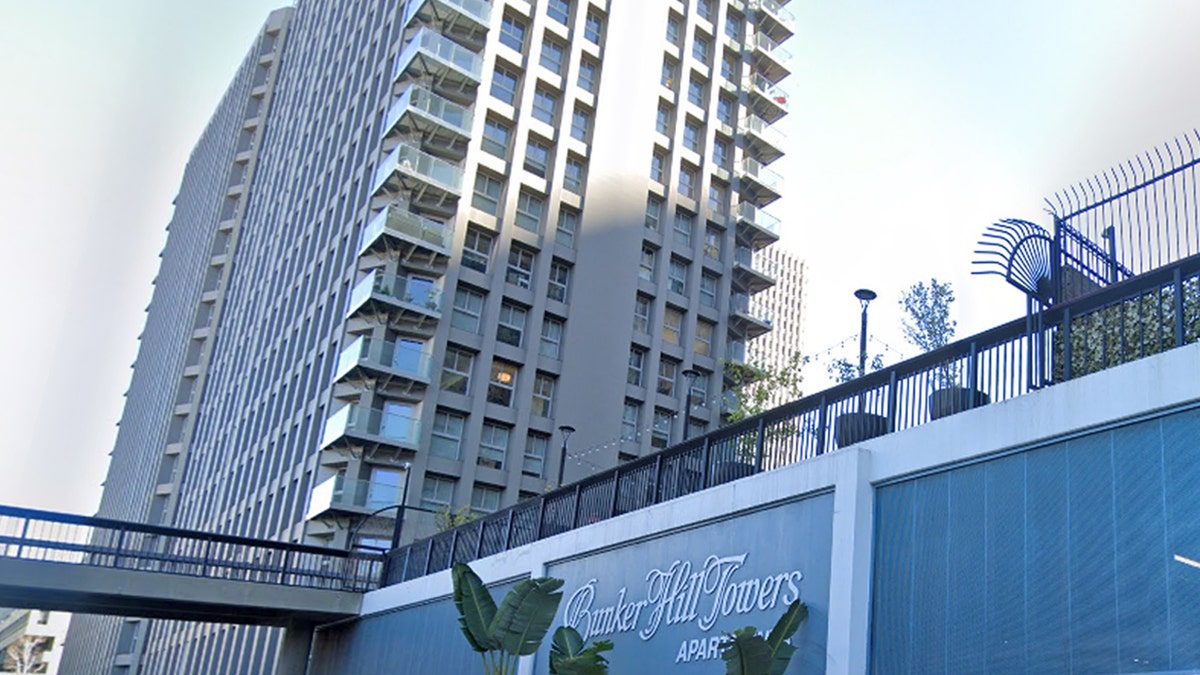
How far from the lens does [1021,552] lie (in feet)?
47.3

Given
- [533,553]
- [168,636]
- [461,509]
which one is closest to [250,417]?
[168,636]

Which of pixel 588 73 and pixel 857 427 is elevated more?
pixel 588 73

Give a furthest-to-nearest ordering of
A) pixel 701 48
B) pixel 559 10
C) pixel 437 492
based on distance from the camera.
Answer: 1. pixel 701 48
2. pixel 559 10
3. pixel 437 492

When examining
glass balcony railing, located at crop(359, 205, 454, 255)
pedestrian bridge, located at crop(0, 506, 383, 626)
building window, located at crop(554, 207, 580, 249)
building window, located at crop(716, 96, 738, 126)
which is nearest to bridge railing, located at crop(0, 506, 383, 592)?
pedestrian bridge, located at crop(0, 506, 383, 626)

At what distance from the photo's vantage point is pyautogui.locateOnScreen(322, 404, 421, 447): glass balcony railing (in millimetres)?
54062

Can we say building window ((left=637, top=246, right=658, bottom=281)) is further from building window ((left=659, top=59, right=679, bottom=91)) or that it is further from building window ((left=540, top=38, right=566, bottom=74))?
Answer: building window ((left=540, top=38, right=566, bottom=74))

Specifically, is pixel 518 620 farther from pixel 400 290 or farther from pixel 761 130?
pixel 761 130

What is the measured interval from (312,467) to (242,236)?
36868 mm

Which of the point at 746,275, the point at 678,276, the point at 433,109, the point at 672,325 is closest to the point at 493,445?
the point at 672,325

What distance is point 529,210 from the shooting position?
62969 mm

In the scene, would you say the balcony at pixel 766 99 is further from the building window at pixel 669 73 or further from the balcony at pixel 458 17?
the balcony at pixel 458 17

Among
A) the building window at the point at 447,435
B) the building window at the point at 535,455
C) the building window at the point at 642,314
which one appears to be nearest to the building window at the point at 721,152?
the building window at the point at 642,314

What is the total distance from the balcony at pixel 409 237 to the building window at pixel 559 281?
18.9ft

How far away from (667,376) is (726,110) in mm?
16469
